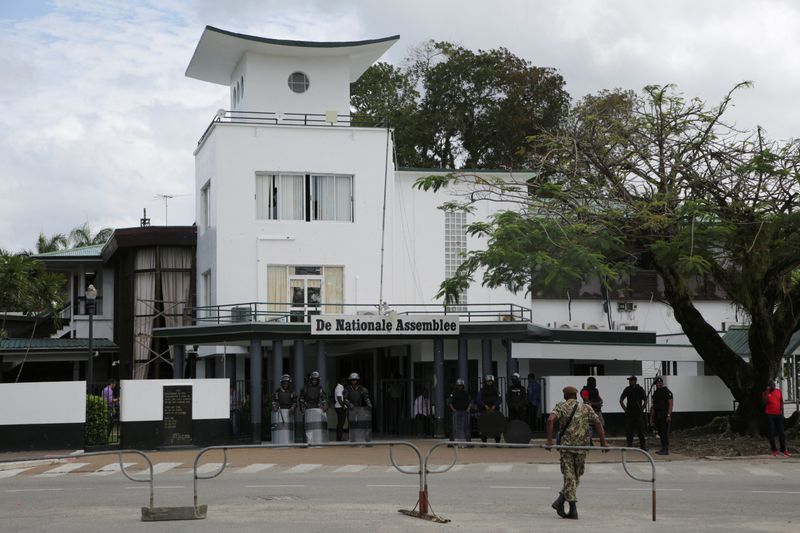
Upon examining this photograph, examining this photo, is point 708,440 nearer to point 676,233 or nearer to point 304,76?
point 676,233

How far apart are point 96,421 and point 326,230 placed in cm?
1205

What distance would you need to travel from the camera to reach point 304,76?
1645 inches

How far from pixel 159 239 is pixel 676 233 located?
2252 cm

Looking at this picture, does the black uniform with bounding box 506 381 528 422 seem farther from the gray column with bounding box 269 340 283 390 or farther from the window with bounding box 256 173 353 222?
the window with bounding box 256 173 353 222

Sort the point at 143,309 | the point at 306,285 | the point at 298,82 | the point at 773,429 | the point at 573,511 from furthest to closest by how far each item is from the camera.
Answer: the point at 143,309, the point at 298,82, the point at 306,285, the point at 773,429, the point at 573,511

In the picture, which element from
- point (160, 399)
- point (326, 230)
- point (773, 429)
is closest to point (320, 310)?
point (326, 230)

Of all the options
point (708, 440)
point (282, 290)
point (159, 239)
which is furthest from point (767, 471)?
point (159, 239)

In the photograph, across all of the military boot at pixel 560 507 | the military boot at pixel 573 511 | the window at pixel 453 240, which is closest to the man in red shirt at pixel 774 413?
the military boot at pixel 560 507

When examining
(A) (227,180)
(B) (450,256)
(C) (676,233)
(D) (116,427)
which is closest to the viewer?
(C) (676,233)

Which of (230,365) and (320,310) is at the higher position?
(320,310)

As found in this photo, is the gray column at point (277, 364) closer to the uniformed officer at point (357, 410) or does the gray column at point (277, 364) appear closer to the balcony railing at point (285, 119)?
the uniformed officer at point (357, 410)

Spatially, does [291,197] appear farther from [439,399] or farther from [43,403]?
[43,403]

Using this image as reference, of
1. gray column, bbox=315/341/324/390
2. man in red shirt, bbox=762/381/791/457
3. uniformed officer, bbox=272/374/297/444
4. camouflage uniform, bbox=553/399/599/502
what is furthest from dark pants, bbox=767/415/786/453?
gray column, bbox=315/341/324/390

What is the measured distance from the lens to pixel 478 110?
57500 millimetres
